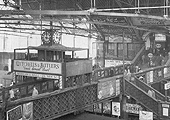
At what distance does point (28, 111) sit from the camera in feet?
34.3

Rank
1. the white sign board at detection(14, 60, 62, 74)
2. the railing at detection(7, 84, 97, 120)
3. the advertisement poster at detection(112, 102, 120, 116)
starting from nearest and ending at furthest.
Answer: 1. the railing at detection(7, 84, 97, 120)
2. the white sign board at detection(14, 60, 62, 74)
3. the advertisement poster at detection(112, 102, 120, 116)

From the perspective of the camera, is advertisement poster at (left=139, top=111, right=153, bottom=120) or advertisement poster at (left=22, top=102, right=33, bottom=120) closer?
advertisement poster at (left=22, top=102, right=33, bottom=120)

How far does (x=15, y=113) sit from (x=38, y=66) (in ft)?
14.6

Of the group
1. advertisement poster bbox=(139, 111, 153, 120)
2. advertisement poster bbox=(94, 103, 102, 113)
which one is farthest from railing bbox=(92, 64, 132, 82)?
advertisement poster bbox=(139, 111, 153, 120)

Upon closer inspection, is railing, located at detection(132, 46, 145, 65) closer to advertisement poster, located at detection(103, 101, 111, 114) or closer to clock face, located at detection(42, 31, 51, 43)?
advertisement poster, located at detection(103, 101, 111, 114)

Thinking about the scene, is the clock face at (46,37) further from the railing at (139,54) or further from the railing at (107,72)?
the railing at (139,54)

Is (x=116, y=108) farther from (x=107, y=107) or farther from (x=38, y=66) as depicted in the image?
(x=38, y=66)

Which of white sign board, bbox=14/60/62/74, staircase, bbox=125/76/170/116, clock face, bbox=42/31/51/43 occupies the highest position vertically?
clock face, bbox=42/31/51/43

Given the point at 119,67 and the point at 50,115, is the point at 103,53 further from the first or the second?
the point at 50,115

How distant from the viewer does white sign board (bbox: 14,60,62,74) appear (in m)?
13.3

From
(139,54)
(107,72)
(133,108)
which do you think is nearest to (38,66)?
(133,108)

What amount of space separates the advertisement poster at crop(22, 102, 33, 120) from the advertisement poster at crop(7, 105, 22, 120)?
27cm

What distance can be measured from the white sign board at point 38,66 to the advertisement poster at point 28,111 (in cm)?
298

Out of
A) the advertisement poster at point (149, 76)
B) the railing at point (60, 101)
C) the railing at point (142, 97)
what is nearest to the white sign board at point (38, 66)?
the railing at point (60, 101)
